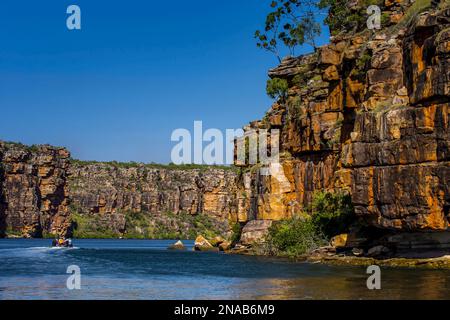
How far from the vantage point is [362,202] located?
195 feet

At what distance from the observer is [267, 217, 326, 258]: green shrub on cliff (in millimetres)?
74688

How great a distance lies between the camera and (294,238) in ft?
255

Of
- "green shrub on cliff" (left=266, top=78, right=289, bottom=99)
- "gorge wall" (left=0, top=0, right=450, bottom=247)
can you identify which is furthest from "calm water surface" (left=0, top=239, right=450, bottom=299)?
"green shrub on cliff" (left=266, top=78, right=289, bottom=99)

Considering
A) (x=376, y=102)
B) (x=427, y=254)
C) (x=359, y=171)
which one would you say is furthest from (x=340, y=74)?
(x=427, y=254)

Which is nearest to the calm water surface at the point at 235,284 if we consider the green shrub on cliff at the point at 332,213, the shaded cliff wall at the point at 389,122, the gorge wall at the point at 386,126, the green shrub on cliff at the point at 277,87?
the shaded cliff wall at the point at 389,122

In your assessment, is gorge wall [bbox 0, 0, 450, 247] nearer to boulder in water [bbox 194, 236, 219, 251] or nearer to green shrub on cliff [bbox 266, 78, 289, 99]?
green shrub on cliff [bbox 266, 78, 289, 99]

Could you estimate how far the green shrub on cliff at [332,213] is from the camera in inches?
2840

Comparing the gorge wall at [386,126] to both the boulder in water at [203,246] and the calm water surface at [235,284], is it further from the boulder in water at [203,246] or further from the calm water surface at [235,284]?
the boulder in water at [203,246]

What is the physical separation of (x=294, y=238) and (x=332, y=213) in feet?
19.9

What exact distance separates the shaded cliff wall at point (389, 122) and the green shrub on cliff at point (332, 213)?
1.71 meters

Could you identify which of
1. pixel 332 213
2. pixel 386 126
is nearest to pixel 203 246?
pixel 332 213

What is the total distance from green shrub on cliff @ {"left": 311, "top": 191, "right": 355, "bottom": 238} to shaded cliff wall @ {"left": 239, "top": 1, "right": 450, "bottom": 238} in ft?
5.61

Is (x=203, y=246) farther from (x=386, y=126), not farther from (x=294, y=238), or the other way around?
(x=386, y=126)
